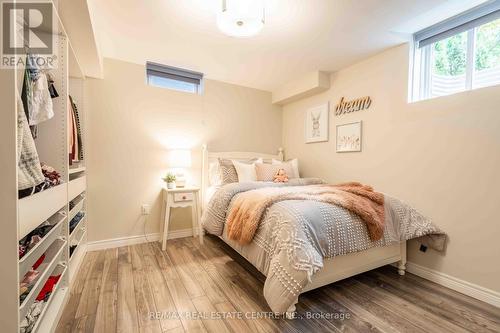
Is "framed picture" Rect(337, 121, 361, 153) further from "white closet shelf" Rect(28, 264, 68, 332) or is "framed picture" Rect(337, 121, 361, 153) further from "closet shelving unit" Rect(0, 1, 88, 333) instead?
"white closet shelf" Rect(28, 264, 68, 332)

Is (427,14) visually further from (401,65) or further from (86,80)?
(86,80)

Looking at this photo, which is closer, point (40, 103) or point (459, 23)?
point (40, 103)

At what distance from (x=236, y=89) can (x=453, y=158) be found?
2728 millimetres

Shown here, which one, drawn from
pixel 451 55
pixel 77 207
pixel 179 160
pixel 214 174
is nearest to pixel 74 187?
pixel 77 207

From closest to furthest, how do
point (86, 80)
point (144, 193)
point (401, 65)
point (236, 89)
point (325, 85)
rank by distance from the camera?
point (401, 65) → point (86, 80) → point (144, 193) → point (325, 85) → point (236, 89)

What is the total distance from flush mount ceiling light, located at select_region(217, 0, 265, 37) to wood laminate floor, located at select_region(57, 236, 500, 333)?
199cm

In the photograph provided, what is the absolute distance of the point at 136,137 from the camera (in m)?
2.82

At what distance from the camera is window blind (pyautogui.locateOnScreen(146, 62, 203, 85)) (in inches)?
116

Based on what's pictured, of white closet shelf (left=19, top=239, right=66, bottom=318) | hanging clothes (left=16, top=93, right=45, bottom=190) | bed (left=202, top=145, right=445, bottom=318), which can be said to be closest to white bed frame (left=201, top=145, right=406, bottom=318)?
bed (left=202, top=145, right=445, bottom=318)

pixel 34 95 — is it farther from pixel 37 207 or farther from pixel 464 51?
pixel 464 51

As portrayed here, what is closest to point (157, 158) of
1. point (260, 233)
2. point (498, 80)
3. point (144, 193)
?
point (144, 193)

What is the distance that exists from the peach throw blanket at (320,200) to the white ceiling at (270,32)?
1.48m

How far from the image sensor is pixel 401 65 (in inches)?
91.8

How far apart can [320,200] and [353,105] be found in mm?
1568
